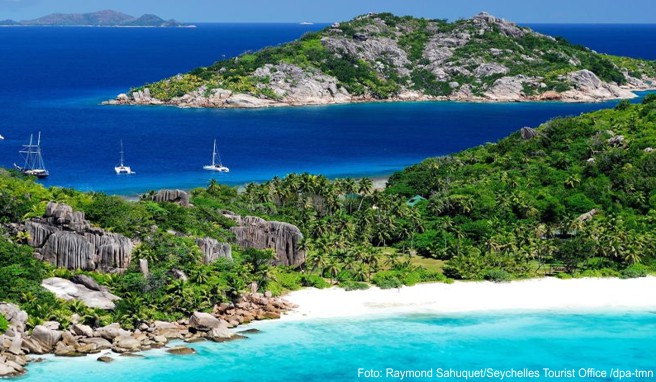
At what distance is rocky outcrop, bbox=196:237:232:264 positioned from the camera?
74688 mm

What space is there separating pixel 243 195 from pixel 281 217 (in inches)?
317

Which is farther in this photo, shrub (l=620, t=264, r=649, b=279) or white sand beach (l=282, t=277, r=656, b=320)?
shrub (l=620, t=264, r=649, b=279)

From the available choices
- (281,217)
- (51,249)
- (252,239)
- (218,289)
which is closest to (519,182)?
(281,217)

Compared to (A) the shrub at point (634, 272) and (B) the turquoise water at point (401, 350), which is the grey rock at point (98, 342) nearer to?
(B) the turquoise water at point (401, 350)

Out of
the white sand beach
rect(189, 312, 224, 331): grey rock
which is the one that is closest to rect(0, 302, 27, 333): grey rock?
rect(189, 312, 224, 331): grey rock

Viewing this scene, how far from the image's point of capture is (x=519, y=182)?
4323 inches

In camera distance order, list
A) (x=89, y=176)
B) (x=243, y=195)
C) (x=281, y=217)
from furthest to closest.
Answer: (x=89, y=176), (x=243, y=195), (x=281, y=217)

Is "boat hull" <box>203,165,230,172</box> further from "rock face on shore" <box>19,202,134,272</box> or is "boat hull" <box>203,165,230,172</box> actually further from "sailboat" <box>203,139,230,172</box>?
"rock face on shore" <box>19,202,134,272</box>

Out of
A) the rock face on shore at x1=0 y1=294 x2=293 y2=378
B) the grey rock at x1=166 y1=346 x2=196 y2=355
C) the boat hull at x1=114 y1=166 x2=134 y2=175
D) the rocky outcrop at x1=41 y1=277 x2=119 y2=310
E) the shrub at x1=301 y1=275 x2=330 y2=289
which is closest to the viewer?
the rock face on shore at x1=0 y1=294 x2=293 y2=378

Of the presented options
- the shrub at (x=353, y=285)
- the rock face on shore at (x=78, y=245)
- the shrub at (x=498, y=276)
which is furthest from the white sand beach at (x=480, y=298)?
the rock face on shore at (x=78, y=245)

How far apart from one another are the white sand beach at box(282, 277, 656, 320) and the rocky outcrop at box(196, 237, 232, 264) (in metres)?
6.82

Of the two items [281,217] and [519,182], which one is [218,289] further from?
Result: [519,182]

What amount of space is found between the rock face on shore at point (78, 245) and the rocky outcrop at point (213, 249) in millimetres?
6279

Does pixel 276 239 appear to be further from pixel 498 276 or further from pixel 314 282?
pixel 498 276
